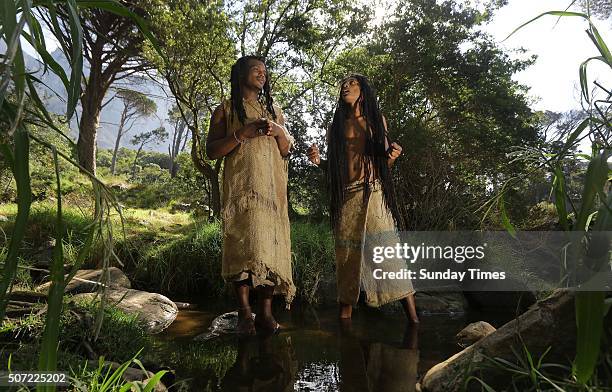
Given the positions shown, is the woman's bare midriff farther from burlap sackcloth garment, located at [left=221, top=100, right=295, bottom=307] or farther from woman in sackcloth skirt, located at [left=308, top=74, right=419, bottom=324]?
burlap sackcloth garment, located at [left=221, top=100, right=295, bottom=307]

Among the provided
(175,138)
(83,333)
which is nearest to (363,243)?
(83,333)

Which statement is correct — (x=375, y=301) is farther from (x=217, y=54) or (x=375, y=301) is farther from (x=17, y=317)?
(x=217, y=54)

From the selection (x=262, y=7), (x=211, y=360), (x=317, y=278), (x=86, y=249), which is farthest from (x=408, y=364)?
(x=262, y=7)

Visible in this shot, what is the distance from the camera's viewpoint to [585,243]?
2.87ft

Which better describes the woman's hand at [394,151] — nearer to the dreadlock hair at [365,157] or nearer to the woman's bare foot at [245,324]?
the dreadlock hair at [365,157]

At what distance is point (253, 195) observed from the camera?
3.02m

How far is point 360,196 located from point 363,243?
37 centimetres

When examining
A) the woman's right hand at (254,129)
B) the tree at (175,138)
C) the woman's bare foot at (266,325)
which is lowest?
the woman's bare foot at (266,325)

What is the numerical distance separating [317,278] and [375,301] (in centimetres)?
130

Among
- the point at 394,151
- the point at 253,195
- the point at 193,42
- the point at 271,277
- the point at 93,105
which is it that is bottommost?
the point at 271,277

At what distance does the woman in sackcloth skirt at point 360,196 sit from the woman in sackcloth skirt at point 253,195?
431 millimetres

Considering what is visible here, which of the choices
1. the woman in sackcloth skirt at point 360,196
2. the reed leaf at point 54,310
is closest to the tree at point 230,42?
the woman in sackcloth skirt at point 360,196

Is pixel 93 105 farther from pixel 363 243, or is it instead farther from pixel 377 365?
pixel 377 365

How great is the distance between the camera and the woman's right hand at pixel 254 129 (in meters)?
2.81
